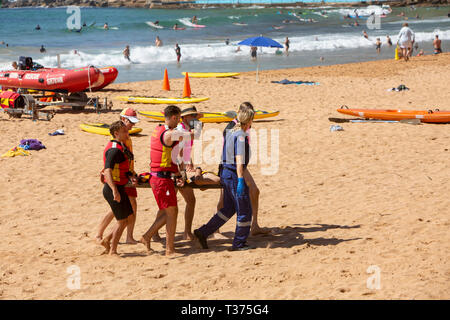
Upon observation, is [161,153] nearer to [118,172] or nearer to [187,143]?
[187,143]

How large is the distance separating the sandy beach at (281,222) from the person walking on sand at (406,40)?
12357 mm

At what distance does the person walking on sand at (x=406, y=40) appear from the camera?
27.6m

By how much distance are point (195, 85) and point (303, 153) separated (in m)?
11.8

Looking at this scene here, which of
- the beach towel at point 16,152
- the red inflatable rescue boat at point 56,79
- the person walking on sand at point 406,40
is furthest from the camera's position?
the person walking on sand at point 406,40

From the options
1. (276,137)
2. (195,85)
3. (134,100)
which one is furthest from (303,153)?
(195,85)

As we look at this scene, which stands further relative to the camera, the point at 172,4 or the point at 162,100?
the point at 172,4

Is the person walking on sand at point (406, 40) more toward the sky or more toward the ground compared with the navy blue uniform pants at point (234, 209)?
more toward the sky

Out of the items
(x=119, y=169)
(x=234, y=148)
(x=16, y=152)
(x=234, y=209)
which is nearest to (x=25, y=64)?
(x=16, y=152)

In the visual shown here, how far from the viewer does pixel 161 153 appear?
6605 millimetres

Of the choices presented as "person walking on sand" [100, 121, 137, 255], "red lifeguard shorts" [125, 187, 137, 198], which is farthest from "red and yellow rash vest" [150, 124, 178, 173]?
"red lifeguard shorts" [125, 187, 137, 198]

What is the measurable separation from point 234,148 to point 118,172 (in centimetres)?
131

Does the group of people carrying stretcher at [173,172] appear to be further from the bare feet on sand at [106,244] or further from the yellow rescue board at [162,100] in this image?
the yellow rescue board at [162,100]

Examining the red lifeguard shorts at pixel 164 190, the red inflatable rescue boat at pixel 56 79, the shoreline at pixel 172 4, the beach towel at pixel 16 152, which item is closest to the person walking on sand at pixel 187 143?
the red lifeguard shorts at pixel 164 190

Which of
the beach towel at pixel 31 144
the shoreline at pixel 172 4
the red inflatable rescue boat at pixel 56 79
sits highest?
the shoreline at pixel 172 4
